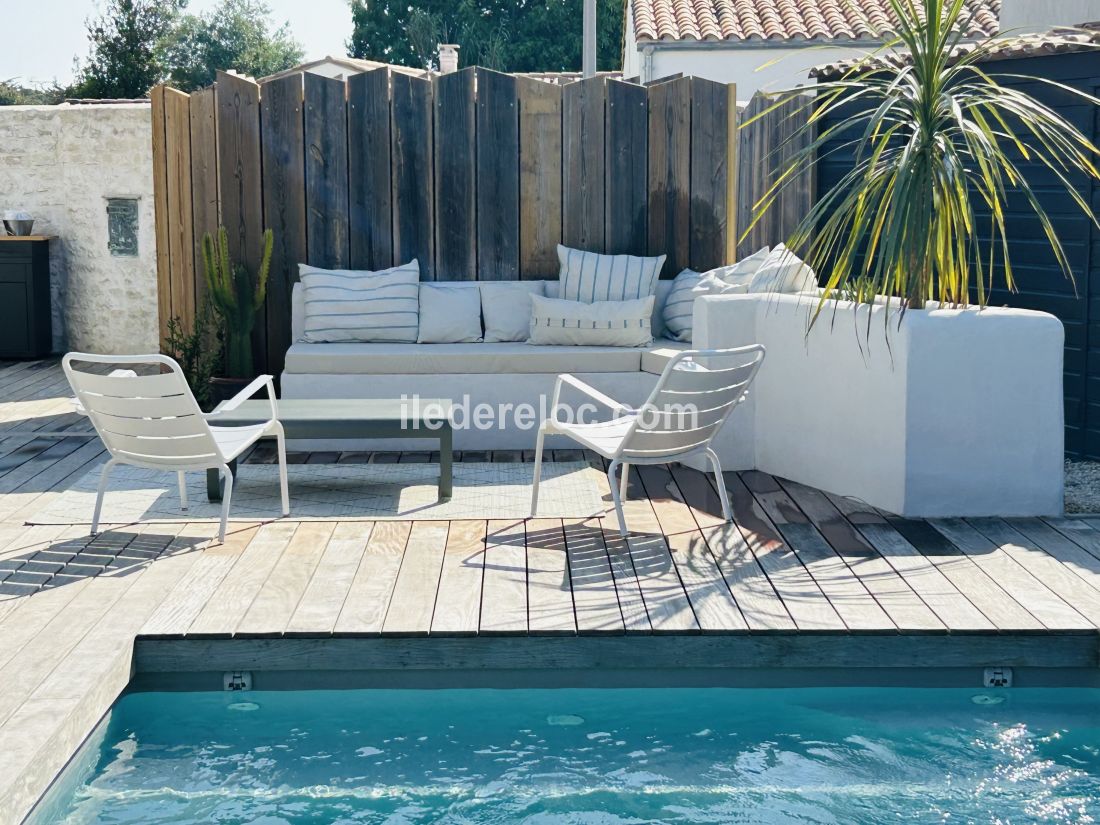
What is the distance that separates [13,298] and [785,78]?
11535 mm

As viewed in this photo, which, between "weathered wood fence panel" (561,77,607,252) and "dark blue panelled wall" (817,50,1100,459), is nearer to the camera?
"dark blue panelled wall" (817,50,1100,459)

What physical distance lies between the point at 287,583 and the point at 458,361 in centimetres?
266

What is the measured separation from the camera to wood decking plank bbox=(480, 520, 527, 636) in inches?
157

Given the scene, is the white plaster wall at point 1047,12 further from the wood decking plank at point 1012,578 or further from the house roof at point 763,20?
the house roof at point 763,20

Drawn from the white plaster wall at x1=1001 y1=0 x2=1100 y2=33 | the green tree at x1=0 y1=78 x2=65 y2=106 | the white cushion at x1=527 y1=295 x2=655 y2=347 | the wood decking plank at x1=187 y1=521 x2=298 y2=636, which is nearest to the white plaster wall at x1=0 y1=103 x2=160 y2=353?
the white cushion at x1=527 y1=295 x2=655 y2=347

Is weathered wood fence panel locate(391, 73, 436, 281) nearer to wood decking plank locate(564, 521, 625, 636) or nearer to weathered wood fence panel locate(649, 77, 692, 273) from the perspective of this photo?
weathered wood fence panel locate(649, 77, 692, 273)

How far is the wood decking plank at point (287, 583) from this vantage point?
13.1ft

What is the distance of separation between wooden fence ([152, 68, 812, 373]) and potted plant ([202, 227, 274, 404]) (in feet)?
0.48

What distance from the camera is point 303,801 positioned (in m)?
3.37

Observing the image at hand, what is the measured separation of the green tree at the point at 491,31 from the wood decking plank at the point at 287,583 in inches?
1237

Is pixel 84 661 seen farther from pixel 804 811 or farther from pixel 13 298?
pixel 13 298

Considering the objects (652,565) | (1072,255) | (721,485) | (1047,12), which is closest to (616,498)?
(652,565)

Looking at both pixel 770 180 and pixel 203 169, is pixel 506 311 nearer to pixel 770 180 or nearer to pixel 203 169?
pixel 203 169

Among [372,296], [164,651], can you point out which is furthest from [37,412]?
[164,651]
